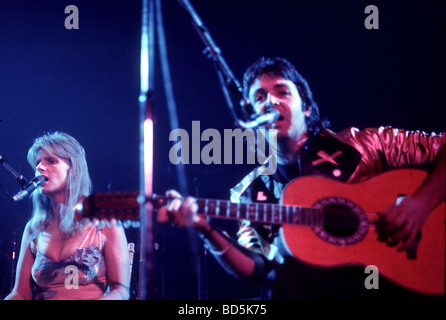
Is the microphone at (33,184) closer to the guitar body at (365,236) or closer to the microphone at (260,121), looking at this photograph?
the microphone at (260,121)

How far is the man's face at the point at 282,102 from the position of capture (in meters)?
2.34

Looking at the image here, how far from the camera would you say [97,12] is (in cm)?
307

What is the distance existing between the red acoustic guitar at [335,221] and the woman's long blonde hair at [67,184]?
3.96 ft

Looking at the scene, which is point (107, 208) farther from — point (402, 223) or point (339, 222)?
point (402, 223)

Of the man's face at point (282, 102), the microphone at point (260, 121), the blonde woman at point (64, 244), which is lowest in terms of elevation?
the blonde woman at point (64, 244)

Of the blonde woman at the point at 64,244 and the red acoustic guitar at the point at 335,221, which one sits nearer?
the red acoustic guitar at the point at 335,221

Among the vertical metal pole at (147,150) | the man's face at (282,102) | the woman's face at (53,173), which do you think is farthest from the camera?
the woman's face at (53,173)

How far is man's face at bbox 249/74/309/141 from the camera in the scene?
2.34 metres

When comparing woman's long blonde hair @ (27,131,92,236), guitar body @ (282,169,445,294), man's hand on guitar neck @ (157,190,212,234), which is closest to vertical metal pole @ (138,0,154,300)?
man's hand on guitar neck @ (157,190,212,234)

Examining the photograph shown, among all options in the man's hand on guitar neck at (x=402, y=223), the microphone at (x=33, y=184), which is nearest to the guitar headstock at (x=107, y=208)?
the microphone at (x=33, y=184)

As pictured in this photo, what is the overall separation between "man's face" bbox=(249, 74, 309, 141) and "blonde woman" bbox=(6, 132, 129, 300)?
1451 millimetres

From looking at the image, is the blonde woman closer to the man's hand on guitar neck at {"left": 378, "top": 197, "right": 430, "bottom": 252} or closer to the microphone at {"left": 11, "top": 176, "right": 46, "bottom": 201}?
the microphone at {"left": 11, "top": 176, "right": 46, "bottom": 201}

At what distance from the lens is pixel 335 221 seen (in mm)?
1855
